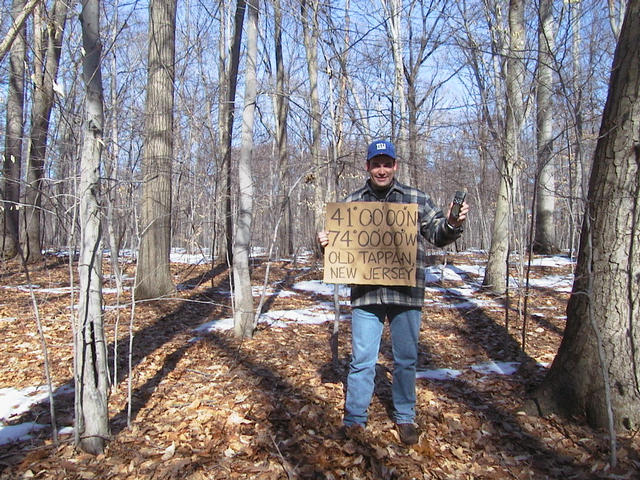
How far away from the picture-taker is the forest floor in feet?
8.73

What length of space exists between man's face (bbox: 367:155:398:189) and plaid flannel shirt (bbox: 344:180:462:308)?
0.29 feet

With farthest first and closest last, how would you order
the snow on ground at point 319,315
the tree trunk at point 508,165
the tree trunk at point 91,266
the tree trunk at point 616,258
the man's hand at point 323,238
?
the tree trunk at point 508,165 → the snow on ground at point 319,315 → the man's hand at point 323,238 → the tree trunk at point 616,258 → the tree trunk at point 91,266

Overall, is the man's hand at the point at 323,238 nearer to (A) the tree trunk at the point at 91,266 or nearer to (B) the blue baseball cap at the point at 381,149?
(B) the blue baseball cap at the point at 381,149

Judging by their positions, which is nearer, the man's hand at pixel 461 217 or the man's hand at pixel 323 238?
the man's hand at pixel 461 217

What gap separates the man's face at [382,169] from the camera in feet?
9.53

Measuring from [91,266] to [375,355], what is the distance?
6.23ft

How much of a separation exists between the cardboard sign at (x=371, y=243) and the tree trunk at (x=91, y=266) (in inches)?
58.1

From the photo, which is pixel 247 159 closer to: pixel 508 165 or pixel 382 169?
pixel 382 169

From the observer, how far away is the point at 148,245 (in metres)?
7.48

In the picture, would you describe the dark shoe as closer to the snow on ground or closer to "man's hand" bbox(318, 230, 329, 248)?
"man's hand" bbox(318, 230, 329, 248)

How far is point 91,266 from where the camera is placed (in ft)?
8.68

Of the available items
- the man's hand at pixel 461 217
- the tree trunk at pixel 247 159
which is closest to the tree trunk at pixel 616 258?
the man's hand at pixel 461 217

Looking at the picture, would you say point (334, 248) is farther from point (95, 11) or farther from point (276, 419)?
point (95, 11)

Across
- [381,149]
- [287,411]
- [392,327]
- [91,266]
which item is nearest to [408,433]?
[392,327]
